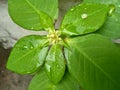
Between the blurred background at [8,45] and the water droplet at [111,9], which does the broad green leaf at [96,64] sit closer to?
the water droplet at [111,9]

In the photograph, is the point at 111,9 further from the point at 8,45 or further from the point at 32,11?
the point at 8,45

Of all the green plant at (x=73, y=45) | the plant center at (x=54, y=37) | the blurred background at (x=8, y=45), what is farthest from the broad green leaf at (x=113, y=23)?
the blurred background at (x=8, y=45)

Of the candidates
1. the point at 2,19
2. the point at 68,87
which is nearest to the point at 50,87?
the point at 68,87

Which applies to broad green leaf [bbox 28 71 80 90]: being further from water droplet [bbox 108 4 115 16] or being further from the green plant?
water droplet [bbox 108 4 115 16]

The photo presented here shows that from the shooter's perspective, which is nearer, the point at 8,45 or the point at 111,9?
the point at 111,9

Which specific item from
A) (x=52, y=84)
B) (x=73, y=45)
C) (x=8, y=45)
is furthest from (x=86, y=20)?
(x=8, y=45)

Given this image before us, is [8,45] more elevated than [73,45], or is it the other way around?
[73,45]

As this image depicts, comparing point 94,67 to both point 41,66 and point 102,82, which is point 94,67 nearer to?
point 102,82
